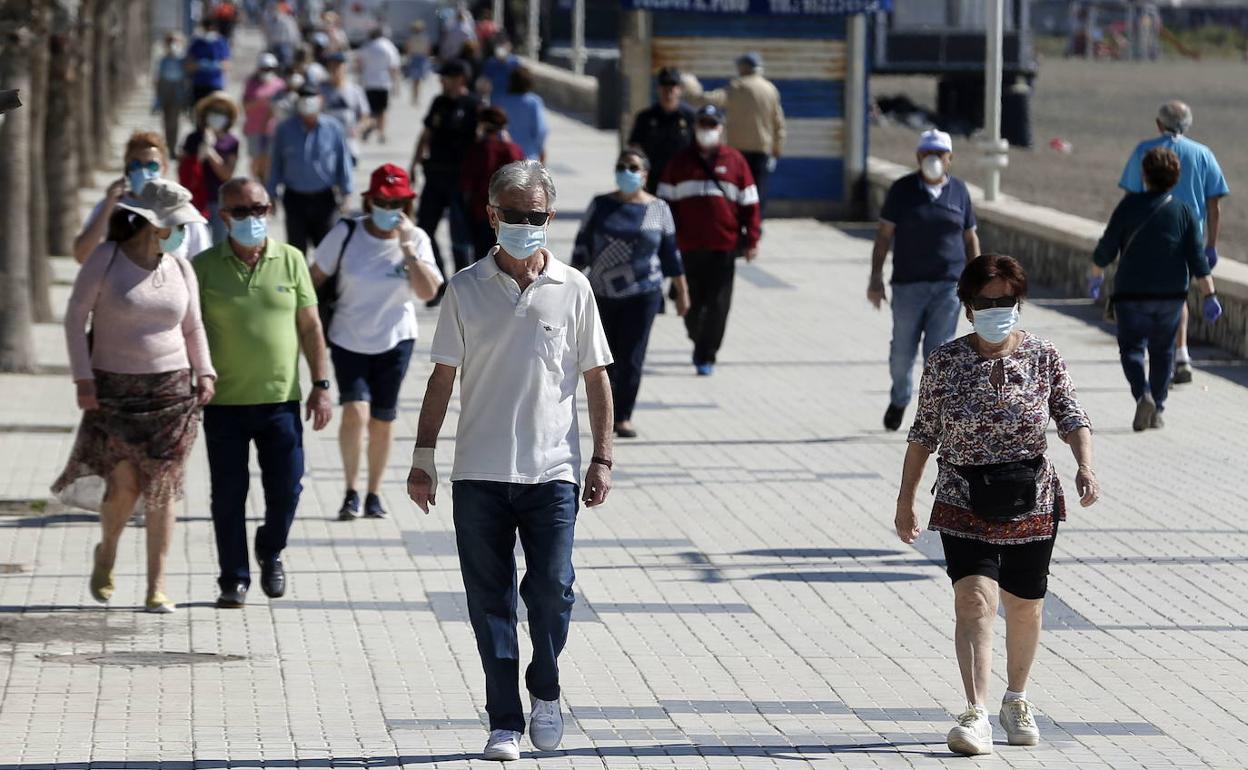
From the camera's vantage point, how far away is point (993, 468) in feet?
23.3

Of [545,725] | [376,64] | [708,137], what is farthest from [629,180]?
[376,64]

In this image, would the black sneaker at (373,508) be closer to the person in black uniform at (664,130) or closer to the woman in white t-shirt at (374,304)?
the woman in white t-shirt at (374,304)

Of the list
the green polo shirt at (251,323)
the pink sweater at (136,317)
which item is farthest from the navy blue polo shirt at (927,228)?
the pink sweater at (136,317)

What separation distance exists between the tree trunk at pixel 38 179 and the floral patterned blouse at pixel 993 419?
10254 millimetres

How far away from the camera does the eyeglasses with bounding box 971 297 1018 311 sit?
704 centimetres

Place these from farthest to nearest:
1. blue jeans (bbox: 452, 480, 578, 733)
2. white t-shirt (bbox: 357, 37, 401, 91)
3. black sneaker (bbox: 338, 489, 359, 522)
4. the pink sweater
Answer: white t-shirt (bbox: 357, 37, 401, 91) → black sneaker (bbox: 338, 489, 359, 522) → the pink sweater → blue jeans (bbox: 452, 480, 578, 733)

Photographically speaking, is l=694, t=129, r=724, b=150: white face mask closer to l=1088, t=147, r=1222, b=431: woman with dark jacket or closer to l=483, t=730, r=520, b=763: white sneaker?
l=1088, t=147, r=1222, b=431: woman with dark jacket

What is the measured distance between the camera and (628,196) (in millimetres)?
13094

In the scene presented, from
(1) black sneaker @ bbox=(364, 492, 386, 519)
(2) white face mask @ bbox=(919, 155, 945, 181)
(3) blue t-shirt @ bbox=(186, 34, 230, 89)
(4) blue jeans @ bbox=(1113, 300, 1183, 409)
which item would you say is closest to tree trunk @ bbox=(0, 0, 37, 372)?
(1) black sneaker @ bbox=(364, 492, 386, 519)

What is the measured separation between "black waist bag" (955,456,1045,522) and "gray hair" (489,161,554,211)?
1.45m

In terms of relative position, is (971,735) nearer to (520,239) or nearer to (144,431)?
(520,239)

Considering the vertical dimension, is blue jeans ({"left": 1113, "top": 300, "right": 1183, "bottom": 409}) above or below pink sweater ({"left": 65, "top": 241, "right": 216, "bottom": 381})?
below

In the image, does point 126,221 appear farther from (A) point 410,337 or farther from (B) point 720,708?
(B) point 720,708

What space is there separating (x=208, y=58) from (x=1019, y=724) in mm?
24337
